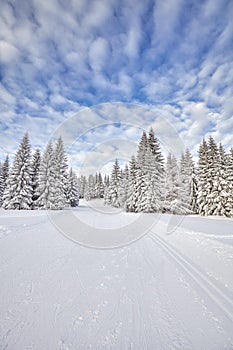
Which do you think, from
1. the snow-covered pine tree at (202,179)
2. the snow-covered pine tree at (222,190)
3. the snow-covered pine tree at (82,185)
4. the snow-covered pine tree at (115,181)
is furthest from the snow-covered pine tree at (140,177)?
the snow-covered pine tree at (82,185)

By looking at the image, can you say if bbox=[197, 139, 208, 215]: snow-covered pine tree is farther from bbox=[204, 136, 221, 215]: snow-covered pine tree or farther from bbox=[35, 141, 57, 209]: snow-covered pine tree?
bbox=[35, 141, 57, 209]: snow-covered pine tree

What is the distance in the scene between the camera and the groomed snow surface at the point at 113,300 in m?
2.49

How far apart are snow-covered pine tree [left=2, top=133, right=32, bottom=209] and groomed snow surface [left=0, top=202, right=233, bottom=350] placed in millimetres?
23278

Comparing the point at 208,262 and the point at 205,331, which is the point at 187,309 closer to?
the point at 205,331

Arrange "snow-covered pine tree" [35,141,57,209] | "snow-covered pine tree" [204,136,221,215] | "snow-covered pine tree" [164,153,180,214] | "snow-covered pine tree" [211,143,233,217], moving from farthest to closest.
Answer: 1. "snow-covered pine tree" [35,141,57,209]
2. "snow-covered pine tree" [164,153,180,214]
3. "snow-covered pine tree" [204,136,221,215]
4. "snow-covered pine tree" [211,143,233,217]

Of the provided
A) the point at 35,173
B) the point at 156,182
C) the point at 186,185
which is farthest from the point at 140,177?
the point at 35,173

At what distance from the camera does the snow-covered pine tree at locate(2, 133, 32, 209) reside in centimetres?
2678

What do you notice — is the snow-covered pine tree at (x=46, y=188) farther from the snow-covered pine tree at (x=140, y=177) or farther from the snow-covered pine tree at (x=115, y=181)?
the snow-covered pine tree at (x=115, y=181)

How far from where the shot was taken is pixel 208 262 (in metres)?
5.56

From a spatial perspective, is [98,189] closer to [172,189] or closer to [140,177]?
[140,177]

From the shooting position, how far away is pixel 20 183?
1069 inches

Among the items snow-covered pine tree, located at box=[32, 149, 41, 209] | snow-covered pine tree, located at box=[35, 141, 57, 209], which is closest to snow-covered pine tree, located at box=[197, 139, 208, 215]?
snow-covered pine tree, located at box=[35, 141, 57, 209]

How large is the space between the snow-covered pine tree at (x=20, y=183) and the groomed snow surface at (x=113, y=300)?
23.3 meters

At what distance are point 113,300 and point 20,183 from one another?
91.7 ft
